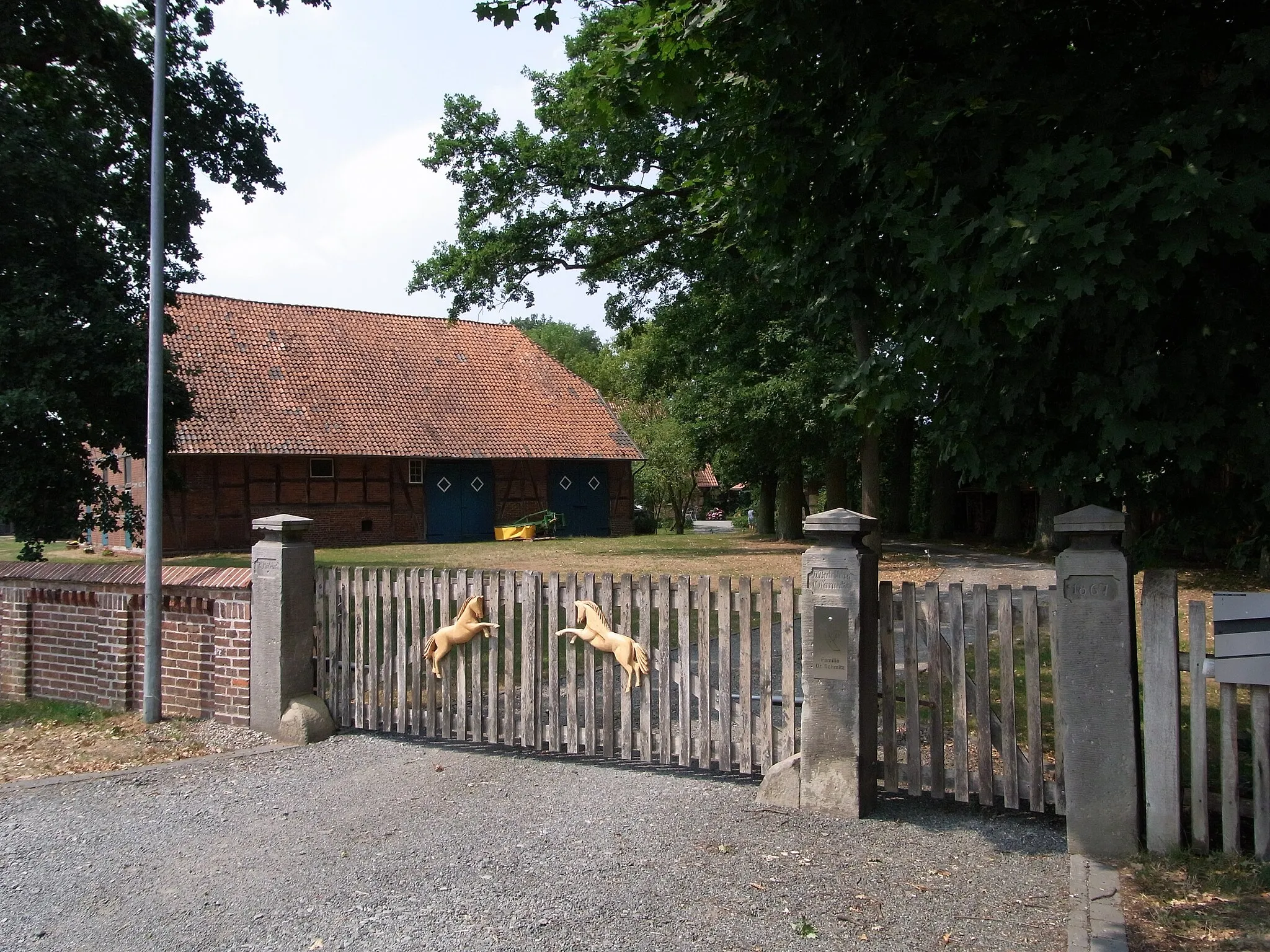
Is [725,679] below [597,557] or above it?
above

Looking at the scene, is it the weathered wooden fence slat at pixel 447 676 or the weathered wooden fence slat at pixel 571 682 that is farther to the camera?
the weathered wooden fence slat at pixel 447 676

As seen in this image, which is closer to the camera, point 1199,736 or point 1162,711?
point 1199,736

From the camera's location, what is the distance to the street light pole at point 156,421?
8.02 m

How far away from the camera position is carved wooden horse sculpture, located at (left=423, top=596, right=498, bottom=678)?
6703 mm

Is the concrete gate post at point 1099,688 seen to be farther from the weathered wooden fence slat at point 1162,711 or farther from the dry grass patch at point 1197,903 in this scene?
the dry grass patch at point 1197,903

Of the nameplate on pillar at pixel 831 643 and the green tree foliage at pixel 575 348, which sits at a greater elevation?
the green tree foliage at pixel 575 348

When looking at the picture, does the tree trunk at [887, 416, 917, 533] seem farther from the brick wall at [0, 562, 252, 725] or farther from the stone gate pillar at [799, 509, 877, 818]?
the stone gate pillar at [799, 509, 877, 818]

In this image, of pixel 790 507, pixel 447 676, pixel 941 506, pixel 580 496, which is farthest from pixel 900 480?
pixel 447 676

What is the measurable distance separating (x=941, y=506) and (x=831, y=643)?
26444 mm

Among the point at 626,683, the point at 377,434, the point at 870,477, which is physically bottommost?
the point at 626,683

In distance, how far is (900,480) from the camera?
101 feet

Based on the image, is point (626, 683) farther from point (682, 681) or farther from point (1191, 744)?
point (1191, 744)

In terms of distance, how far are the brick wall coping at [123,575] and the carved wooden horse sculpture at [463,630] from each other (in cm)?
177

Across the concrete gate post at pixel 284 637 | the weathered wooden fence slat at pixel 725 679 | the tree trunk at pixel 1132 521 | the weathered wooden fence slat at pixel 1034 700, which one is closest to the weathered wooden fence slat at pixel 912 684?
the weathered wooden fence slat at pixel 1034 700
